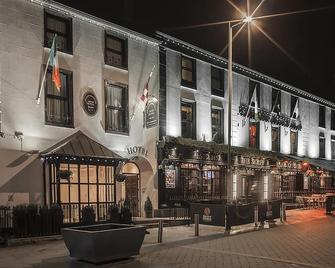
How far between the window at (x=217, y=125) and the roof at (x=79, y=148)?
9.25m

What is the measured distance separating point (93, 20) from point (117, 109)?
14.2 feet

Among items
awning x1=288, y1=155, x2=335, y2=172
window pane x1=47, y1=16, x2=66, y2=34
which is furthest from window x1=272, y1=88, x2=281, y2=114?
window pane x1=47, y1=16, x2=66, y2=34

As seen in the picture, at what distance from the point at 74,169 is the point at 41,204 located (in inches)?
94.9

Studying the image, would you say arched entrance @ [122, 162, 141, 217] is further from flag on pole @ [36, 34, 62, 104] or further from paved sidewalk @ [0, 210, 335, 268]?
flag on pole @ [36, 34, 62, 104]

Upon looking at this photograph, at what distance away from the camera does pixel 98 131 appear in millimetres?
19953

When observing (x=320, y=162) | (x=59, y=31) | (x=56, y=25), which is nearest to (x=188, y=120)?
(x=59, y=31)

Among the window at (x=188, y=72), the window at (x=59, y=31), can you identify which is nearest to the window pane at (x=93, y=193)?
the window at (x=59, y=31)

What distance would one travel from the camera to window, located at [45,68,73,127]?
60.1ft

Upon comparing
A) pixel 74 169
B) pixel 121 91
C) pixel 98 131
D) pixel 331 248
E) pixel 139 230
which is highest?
pixel 121 91

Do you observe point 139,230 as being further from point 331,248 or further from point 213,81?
point 213,81

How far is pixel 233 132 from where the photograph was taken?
28.5 m

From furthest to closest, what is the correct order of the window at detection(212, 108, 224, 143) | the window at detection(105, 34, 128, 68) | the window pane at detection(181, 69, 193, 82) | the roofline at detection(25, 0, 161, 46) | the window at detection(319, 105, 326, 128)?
the window at detection(319, 105, 326, 128) < the window at detection(212, 108, 224, 143) < the window pane at detection(181, 69, 193, 82) < the window at detection(105, 34, 128, 68) < the roofline at detection(25, 0, 161, 46)

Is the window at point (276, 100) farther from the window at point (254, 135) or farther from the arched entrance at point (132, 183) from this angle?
the arched entrance at point (132, 183)

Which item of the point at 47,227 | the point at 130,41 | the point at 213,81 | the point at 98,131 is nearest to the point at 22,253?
the point at 47,227
